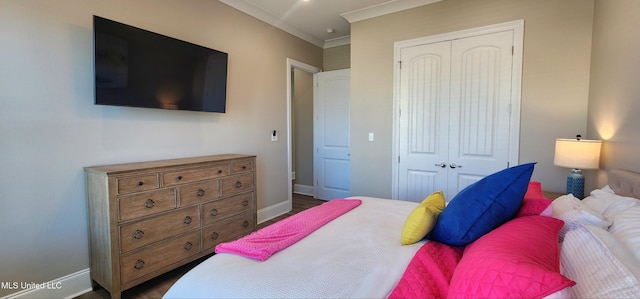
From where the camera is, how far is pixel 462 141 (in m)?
3.09

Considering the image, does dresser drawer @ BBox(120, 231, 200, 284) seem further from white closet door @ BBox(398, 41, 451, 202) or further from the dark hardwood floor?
white closet door @ BBox(398, 41, 451, 202)

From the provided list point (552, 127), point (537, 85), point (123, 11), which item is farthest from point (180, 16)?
point (552, 127)

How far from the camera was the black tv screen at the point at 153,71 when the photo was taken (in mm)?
2119

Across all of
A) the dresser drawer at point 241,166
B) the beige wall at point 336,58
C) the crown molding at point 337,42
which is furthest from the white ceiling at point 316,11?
the dresser drawer at point 241,166

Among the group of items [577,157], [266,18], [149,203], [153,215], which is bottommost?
[153,215]

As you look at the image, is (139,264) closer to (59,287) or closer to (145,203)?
(145,203)

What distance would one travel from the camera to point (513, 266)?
806 mm

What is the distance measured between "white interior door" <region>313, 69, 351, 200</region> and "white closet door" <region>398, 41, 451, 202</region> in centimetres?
131

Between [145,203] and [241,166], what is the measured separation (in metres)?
0.96

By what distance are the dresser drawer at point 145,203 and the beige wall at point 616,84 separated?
3083 mm

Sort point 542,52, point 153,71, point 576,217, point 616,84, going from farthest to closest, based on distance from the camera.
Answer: point 542,52
point 153,71
point 616,84
point 576,217

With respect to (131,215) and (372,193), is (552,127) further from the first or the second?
(131,215)

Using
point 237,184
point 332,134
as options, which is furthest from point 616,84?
point 332,134

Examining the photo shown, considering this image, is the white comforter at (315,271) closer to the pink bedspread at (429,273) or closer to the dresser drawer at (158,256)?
the pink bedspread at (429,273)
